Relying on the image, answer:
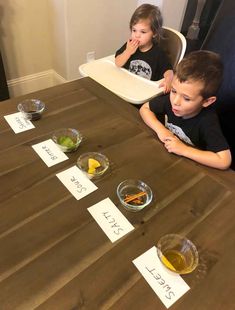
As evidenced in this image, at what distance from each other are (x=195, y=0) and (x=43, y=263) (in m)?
2.70

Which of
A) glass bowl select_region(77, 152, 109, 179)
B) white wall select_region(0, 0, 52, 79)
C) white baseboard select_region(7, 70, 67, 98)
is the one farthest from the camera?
white baseboard select_region(7, 70, 67, 98)

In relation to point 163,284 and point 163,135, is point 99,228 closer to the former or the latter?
point 163,284

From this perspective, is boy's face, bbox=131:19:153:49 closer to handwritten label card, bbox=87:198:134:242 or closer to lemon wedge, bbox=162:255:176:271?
handwritten label card, bbox=87:198:134:242

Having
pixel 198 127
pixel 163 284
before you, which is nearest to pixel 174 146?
pixel 198 127

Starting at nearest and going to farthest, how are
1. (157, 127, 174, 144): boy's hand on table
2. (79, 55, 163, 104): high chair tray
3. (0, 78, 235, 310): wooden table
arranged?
1. (0, 78, 235, 310): wooden table
2. (157, 127, 174, 144): boy's hand on table
3. (79, 55, 163, 104): high chair tray

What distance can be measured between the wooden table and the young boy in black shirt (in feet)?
0.14

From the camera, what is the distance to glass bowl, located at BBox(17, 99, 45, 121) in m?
0.95

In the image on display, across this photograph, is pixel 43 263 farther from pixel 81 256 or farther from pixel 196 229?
pixel 196 229

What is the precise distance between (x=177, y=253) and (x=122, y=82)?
87 cm

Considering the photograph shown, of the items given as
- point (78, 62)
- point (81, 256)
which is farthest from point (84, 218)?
point (78, 62)

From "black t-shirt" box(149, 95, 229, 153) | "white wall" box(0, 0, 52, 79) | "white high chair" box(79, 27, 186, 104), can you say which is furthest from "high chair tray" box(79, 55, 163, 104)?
"white wall" box(0, 0, 52, 79)

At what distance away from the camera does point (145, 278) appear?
0.56 meters

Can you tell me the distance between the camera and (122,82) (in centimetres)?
127

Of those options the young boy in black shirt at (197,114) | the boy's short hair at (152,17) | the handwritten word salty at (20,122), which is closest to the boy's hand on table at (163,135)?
the young boy in black shirt at (197,114)
